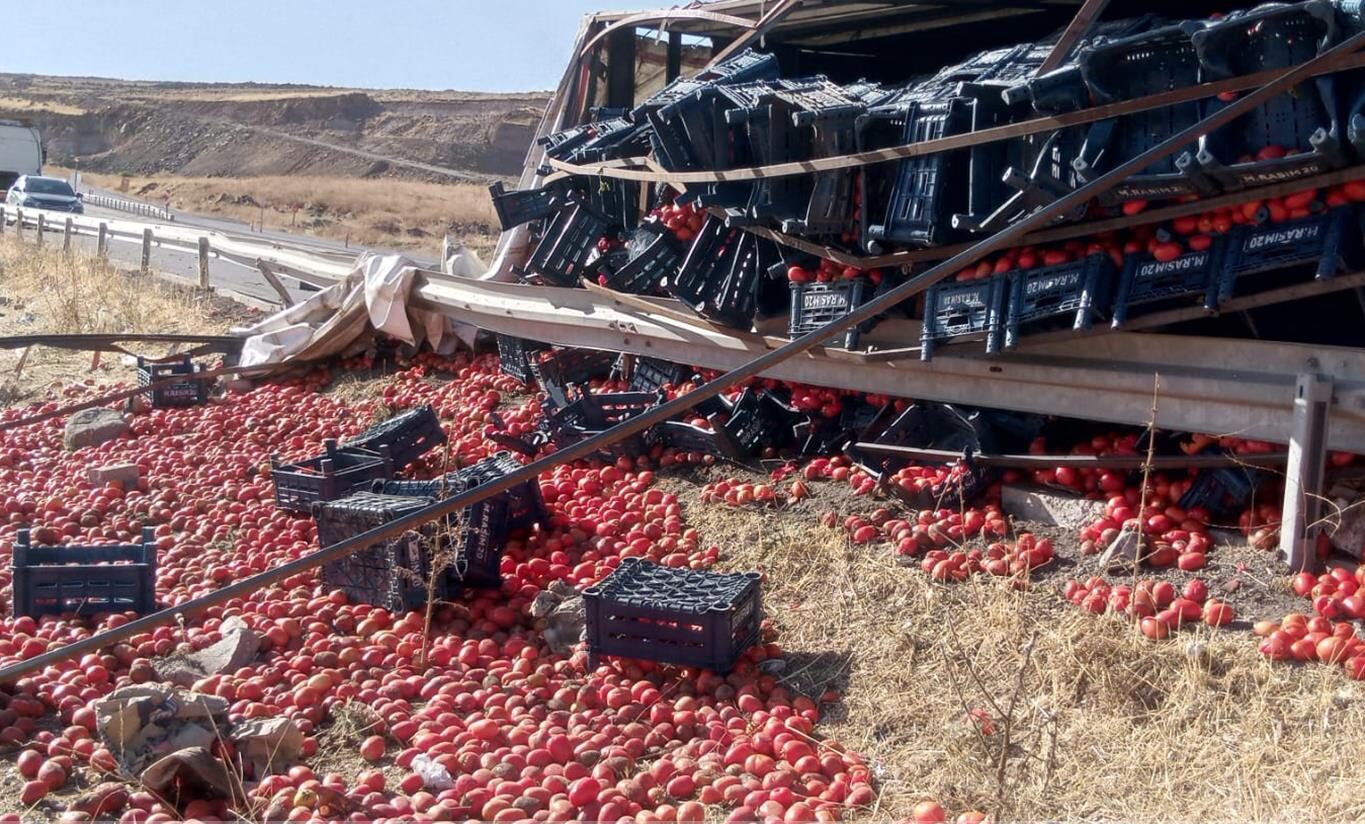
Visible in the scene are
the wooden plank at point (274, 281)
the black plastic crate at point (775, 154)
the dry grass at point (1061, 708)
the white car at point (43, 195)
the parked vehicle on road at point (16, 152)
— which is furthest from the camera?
the parked vehicle on road at point (16, 152)

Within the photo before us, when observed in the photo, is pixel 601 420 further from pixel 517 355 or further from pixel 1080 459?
pixel 1080 459

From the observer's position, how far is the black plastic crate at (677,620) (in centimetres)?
518

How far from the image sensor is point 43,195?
32938 millimetres

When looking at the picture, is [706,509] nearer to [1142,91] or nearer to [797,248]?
[797,248]

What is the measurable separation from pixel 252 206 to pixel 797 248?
4852cm

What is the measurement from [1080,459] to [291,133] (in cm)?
7047

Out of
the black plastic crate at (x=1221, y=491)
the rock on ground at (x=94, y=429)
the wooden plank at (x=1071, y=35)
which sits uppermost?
the wooden plank at (x=1071, y=35)

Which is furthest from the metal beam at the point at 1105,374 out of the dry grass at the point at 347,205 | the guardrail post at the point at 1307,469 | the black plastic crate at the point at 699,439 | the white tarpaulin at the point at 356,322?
A: the dry grass at the point at 347,205

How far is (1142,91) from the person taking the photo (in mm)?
5598

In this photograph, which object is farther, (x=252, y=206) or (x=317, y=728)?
(x=252, y=206)

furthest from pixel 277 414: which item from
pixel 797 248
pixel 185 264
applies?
pixel 185 264

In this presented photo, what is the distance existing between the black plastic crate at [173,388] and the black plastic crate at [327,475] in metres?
3.89

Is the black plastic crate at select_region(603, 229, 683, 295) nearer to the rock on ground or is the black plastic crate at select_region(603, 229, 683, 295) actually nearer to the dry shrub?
the rock on ground

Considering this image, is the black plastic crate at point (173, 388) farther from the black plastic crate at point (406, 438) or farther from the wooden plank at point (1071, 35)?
the wooden plank at point (1071, 35)
